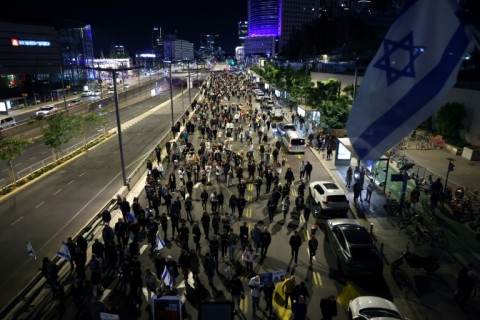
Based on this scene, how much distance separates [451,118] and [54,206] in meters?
31.7

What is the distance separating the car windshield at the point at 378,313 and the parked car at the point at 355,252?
2368 millimetres

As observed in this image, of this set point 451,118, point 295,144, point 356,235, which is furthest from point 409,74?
point 451,118

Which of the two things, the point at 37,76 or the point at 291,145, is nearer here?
the point at 291,145

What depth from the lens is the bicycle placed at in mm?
15648

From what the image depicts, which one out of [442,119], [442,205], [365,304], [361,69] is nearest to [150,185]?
[365,304]

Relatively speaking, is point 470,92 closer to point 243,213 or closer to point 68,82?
point 243,213

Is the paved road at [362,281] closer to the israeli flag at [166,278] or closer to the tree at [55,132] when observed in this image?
the israeli flag at [166,278]

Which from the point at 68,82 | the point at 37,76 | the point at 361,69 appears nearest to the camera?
the point at 361,69

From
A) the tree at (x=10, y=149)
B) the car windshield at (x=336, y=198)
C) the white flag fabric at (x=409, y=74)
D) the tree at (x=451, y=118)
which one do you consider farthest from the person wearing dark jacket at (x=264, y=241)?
the tree at (x=451, y=118)

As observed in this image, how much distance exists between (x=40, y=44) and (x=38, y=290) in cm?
9598

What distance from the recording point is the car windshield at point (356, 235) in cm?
1377

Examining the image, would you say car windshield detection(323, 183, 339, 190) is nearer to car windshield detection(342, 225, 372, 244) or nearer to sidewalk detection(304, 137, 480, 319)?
sidewalk detection(304, 137, 480, 319)

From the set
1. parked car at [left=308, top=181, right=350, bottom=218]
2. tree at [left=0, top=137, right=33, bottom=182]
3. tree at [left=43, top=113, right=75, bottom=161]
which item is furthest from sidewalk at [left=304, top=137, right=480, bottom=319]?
tree at [left=43, top=113, right=75, bottom=161]

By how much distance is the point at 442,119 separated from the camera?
109 ft
